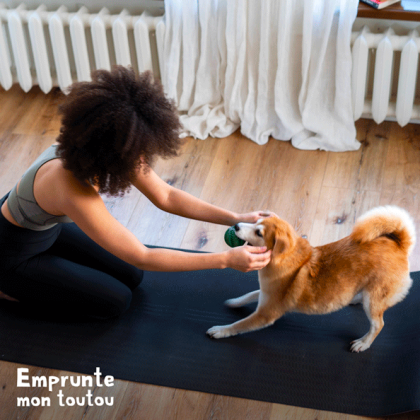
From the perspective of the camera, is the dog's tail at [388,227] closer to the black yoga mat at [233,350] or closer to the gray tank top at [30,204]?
the black yoga mat at [233,350]

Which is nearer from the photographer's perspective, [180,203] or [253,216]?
[253,216]

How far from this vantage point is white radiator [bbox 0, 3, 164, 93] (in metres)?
2.53

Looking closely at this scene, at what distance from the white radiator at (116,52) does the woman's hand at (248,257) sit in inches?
51.2

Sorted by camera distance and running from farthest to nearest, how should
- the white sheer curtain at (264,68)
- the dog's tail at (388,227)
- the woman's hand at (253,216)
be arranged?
the white sheer curtain at (264,68)
the woman's hand at (253,216)
the dog's tail at (388,227)

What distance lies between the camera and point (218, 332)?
1.73 m

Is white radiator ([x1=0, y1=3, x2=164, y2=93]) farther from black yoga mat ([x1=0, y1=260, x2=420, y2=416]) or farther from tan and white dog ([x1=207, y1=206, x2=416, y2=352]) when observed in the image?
tan and white dog ([x1=207, y1=206, x2=416, y2=352])

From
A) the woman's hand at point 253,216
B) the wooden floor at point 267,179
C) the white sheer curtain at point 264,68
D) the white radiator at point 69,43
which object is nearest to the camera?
the woman's hand at point 253,216

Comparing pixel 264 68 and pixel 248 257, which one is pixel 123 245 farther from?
pixel 264 68

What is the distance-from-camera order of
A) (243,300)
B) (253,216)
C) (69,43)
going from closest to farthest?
(253,216)
(243,300)
(69,43)

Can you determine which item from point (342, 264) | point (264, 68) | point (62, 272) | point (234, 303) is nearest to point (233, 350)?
point (234, 303)

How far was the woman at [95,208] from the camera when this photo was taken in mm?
1221

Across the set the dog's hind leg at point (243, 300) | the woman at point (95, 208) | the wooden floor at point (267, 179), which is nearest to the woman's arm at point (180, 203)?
the woman at point (95, 208)

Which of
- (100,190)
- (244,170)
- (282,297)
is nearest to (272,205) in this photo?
(244,170)

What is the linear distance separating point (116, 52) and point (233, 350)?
1.69 m
